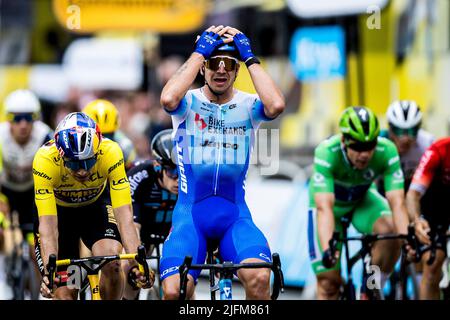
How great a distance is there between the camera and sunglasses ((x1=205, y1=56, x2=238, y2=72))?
8555 mm

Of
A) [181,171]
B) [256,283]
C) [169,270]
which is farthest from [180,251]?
[181,171]

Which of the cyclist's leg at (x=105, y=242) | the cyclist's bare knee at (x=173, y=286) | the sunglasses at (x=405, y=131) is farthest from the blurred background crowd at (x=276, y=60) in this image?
the cyclist's bare knee at (x=173, y=286)

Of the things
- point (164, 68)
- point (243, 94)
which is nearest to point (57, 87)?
point (164, 68)

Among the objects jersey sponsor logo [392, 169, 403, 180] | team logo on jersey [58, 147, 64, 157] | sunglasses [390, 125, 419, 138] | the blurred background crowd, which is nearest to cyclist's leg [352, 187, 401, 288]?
jersey sponsor logo [392, 169, 403, 180]

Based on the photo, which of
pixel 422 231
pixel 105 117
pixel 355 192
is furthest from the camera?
pixel 105 117

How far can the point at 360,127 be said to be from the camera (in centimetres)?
1033

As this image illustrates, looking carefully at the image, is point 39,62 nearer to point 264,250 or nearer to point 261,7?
point 261,7

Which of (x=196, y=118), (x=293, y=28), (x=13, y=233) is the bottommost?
(x=13, y=233)

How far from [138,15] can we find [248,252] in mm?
12778

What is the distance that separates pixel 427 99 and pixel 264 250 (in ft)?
26.1

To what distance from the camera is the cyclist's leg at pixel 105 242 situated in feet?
30.9

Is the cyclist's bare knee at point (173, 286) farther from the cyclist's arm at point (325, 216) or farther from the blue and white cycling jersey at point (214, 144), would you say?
the cyclist's arm at point (325, 216)

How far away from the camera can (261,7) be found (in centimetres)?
1766

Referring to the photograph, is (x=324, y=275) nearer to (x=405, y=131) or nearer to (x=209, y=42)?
(x=405, y=131)
